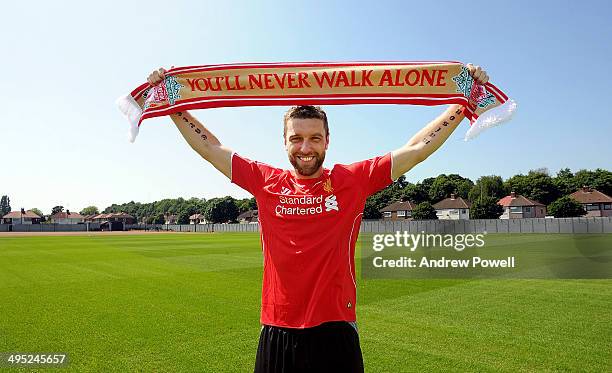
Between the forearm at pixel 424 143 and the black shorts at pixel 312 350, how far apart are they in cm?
108

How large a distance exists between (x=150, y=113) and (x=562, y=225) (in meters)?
54.5

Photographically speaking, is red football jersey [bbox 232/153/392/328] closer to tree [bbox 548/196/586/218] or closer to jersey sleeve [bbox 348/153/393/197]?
jersey sleeve [bbox 348/153/393/197]

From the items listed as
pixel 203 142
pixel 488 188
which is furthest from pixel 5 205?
pixel 203 142

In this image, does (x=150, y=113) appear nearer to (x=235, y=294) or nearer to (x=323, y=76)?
(x=323, y=76)

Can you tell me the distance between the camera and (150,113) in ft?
12.1

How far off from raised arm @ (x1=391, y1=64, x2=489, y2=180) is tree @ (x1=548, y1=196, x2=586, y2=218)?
228 feet

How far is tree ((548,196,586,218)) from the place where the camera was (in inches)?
2478

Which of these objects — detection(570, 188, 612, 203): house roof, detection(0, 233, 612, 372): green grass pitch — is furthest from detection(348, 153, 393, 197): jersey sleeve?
detection(570, 188, 612, 203): house roof

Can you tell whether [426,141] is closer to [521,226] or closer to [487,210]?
[521,226]

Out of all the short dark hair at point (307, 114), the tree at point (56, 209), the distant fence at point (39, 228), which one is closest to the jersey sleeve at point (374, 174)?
the short dark hair at point (307, 114)

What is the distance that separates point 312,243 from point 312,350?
1.99ft

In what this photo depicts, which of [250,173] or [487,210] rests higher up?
[487,210]

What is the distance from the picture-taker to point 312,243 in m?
2.69

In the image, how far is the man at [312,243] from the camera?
2.59m
